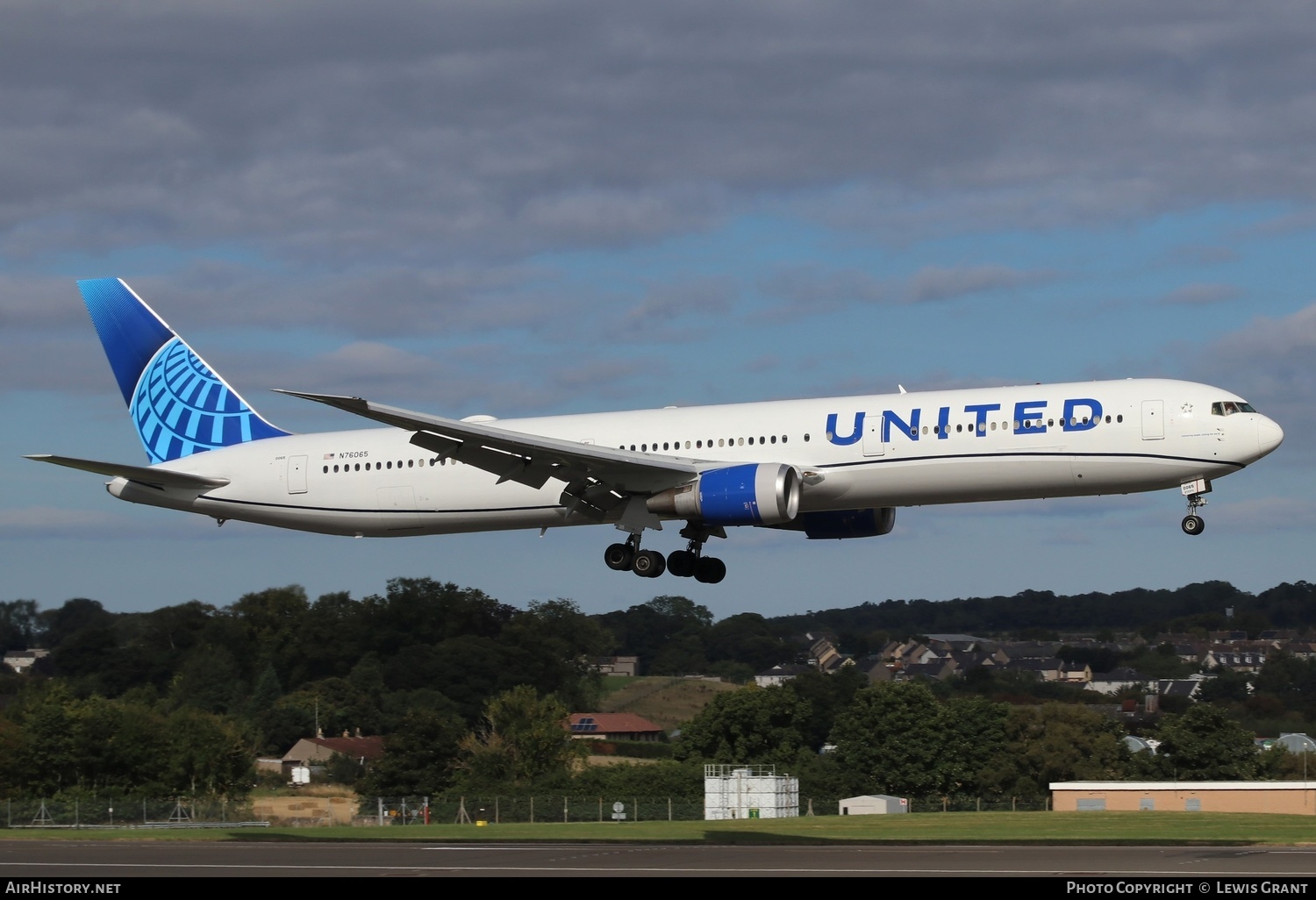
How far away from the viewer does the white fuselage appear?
4059 centimetres

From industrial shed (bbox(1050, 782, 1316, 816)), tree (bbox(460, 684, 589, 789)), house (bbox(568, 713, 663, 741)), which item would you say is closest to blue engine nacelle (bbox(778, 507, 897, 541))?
industrial shed (bbox(1050, 782, 1316, 816))

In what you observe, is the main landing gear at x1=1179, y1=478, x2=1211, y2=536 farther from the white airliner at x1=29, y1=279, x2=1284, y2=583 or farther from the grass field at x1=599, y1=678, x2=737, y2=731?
the grass field at x1=599, y1=678, x2=737, y2=731

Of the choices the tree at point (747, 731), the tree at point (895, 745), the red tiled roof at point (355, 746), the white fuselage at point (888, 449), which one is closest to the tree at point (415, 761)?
the red tiled roof at point (355, 746)

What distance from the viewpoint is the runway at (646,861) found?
100ft

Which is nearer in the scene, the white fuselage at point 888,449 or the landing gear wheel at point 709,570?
the white fuselage at point 888,449

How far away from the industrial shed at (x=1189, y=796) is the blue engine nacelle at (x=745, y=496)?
2419cm

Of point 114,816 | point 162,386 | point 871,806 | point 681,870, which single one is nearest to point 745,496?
point 681,870

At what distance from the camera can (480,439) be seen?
137 ft

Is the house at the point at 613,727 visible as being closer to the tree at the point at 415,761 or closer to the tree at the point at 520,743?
the tree at the point at 520,743

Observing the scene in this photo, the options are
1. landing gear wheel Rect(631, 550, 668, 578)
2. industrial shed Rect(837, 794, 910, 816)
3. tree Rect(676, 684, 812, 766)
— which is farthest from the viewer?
tree Rect(676, 684, 812, 766)

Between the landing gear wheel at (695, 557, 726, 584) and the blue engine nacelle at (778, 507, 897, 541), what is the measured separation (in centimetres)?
235

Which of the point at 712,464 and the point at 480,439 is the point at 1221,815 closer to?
the point at 712,464

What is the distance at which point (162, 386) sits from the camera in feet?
174

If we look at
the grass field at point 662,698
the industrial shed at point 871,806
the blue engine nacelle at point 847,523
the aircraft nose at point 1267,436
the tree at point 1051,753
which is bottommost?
the industrial shed at point 871,806
